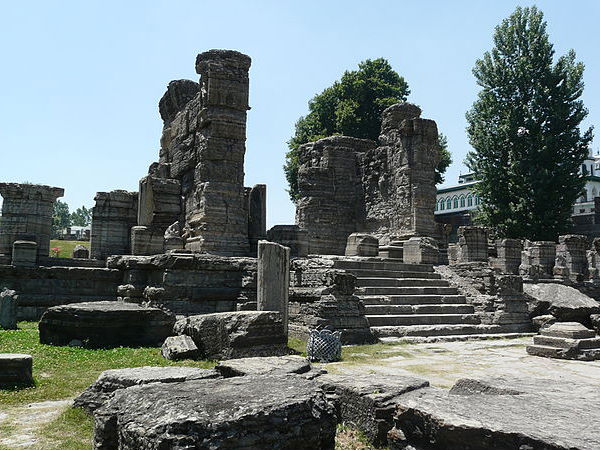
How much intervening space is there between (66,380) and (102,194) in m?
10.6

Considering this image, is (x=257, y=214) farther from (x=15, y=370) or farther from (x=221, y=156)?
(x=15, y=370)

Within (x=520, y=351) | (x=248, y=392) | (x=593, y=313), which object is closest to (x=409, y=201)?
(x=593, y=313)

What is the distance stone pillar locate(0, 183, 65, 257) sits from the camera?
42.0ft

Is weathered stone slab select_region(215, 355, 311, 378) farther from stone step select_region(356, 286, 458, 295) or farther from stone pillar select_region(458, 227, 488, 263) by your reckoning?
stone pillar select_region(458, 227, 488, 263)

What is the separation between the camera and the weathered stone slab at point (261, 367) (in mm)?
4789

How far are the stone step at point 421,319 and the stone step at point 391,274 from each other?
6.40ft

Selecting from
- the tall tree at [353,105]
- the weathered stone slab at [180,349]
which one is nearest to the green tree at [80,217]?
the tall tree at [353,105]

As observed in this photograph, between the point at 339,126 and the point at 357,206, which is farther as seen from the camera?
the point at 339,126

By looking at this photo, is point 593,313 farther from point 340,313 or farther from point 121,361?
point 121,361

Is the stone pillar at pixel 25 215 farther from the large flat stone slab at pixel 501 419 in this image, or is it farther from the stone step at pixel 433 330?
the large flat stone slab at pixel 501 419

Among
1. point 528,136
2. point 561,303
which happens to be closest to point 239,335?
point 561,303

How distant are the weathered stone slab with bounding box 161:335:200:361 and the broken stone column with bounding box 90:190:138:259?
27.4 feet

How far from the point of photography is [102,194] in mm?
15422

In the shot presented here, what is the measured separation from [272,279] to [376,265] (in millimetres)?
5951
